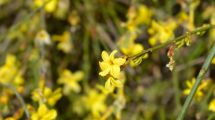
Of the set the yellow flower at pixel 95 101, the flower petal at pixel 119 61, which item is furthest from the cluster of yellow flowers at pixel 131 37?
the flower petal at pixel 119 61

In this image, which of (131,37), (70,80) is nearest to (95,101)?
(70,80)

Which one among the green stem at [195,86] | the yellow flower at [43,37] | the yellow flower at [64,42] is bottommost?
the green stem at [195,86]

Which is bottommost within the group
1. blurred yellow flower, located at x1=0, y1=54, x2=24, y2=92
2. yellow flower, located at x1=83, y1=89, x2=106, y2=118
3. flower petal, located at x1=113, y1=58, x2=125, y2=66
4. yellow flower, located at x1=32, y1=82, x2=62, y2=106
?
flower petal, located at x1=113, y1=58, x2=125, y2=66

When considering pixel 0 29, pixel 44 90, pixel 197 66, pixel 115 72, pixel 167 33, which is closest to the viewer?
pixel 115 72

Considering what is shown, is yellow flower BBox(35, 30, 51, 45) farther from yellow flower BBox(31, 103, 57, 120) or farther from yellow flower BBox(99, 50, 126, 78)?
yellow flower BBox(99, 50, 126, 78)

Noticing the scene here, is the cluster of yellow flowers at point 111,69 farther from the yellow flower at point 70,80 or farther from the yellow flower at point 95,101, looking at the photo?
the yellow flower at point 70,80

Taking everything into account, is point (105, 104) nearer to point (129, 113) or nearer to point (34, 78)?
point (129, 113)

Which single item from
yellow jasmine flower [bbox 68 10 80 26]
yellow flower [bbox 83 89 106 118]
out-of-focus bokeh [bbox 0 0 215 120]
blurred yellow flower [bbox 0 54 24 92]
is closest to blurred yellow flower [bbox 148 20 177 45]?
out-of-focus bokeh [bbox 0 0 215 120]

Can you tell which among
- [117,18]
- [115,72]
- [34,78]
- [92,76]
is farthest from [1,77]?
[115,72]
